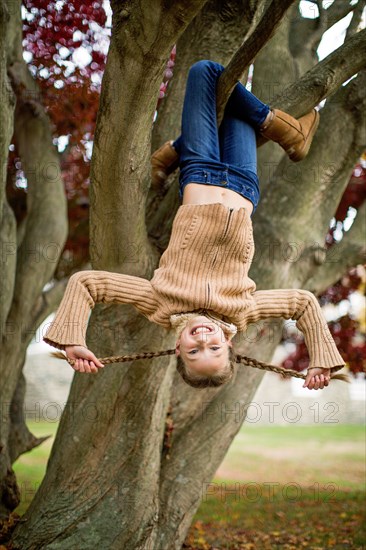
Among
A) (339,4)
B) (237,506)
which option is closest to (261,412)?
(237,506)

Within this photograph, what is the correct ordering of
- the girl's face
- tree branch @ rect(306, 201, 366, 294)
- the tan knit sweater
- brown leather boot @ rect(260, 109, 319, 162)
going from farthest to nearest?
tree branch @ rect(306, 201, 366, 294)
brown leather boot @ rect(260, 109, 319, 162)
the tan knit sweater
the girl's face

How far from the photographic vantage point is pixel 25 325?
5.85 meters

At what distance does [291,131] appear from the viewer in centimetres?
393

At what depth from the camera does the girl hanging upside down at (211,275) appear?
333cm

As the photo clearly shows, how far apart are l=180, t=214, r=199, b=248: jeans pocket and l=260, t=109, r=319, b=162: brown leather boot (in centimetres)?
82

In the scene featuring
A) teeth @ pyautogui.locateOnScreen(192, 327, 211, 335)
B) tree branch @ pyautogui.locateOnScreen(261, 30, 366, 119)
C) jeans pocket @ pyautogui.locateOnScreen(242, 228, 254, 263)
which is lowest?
teeth @ pyautogui.locateOnScreen(192, 327, 211, 335)

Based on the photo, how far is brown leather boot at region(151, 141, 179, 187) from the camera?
4.21 m

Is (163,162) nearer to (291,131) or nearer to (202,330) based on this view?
(291,131)

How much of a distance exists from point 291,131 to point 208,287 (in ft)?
3.92

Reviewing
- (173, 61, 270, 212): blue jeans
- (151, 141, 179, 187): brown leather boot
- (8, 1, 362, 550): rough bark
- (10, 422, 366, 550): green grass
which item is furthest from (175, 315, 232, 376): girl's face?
(10, 422, 366, 550): green grass

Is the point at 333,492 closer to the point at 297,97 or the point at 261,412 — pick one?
the point at 297,97

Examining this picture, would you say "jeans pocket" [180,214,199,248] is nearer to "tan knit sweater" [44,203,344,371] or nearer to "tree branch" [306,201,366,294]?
"tan knit sweater" [44,203,344,371]

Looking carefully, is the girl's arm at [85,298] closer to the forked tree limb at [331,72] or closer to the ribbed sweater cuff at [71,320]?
the ribbed sweater cuff at [71,320]

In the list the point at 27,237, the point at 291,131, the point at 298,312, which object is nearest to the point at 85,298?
the point at 298,312
